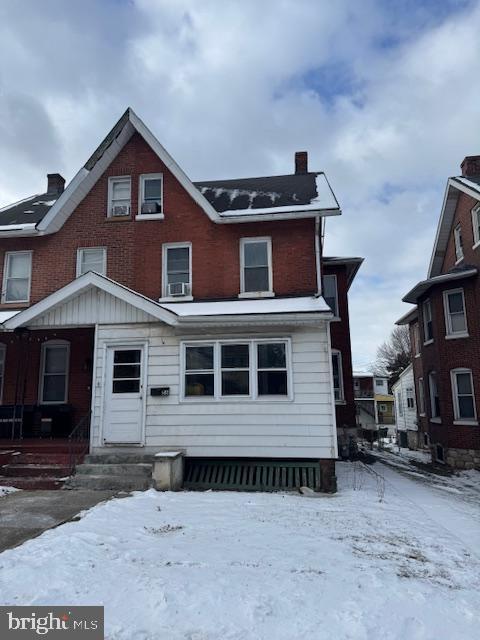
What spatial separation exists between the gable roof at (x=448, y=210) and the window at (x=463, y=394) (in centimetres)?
573

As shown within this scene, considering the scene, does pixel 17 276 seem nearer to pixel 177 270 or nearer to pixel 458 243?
pixel 177 270

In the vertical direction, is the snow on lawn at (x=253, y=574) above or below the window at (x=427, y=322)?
below

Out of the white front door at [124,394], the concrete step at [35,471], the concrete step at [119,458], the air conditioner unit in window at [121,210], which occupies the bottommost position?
the concrete step at [35,471]

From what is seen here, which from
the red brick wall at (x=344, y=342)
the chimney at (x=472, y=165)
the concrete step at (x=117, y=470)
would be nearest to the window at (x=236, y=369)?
the concrete step at (x=117, y=470)

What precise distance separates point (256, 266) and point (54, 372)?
21.2ft

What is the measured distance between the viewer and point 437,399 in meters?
18.4

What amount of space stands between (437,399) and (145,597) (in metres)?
17.2

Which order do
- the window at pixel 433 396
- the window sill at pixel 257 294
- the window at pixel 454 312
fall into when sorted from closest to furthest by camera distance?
the window sill at pixel 257 294
the window at pixel 454 312
the window at pixel 433 396

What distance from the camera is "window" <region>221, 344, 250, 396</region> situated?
10047 millimetres

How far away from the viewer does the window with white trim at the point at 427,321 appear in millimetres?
18516

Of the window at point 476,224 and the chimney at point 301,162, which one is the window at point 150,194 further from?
the window at point 476,224

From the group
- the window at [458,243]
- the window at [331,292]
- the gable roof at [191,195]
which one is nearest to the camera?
the gable roof at [191,195]

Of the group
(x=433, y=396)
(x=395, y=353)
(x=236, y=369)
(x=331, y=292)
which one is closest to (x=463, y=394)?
(x=433, y=396)

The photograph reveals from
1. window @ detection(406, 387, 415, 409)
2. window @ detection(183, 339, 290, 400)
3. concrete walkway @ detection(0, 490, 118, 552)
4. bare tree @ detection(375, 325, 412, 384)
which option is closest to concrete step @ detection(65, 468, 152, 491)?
concrete walkway @ detection(0, 490, 118, 552)
